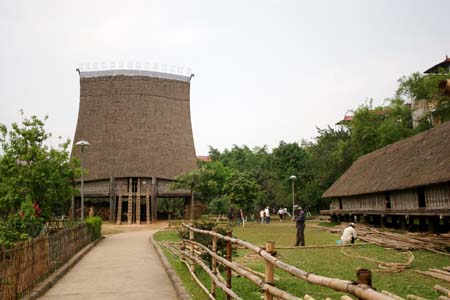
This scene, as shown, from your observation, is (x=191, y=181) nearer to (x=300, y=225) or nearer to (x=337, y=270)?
(x=300, y=225)

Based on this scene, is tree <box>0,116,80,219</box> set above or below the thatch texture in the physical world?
below

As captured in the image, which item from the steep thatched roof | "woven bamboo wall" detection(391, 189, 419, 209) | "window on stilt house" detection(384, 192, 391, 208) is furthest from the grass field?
"window on stilt house" detection(384, 192, 391, 208)

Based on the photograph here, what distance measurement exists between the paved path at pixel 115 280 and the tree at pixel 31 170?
233 inches

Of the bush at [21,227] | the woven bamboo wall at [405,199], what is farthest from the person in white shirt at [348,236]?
the bush at [21,227]

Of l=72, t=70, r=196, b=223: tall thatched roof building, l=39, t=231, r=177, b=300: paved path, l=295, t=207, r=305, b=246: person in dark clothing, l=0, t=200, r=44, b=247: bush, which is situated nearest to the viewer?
l=39, t=231, r=177, b=300: paved path

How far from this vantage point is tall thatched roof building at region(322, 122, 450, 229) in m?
17.5

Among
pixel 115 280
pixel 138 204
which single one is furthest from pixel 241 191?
pixel 115 280

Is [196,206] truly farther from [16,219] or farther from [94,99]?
[16,219]

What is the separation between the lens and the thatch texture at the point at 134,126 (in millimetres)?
42094

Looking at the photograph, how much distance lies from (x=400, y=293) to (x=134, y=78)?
39807mm

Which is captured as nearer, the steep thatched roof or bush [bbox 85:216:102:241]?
the steep thatched roof

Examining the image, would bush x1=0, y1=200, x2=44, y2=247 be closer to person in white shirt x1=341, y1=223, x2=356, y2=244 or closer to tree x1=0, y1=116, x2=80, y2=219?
tree x1=0, y1=116, x2=80, y2=219

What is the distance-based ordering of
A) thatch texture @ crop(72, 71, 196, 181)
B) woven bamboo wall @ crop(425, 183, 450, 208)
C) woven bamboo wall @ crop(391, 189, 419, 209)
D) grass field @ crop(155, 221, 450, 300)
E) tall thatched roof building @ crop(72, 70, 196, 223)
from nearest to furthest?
1. grass field @ crop(155, 221, 450, 300)
2. woven bamboo wall @ crop(425, 183, 450, 208)
3. woven bamboo wall @ crop(391, 189, 419, 209)
4. tall thatched roof building @ crop(72, 70, 196, 223)
5. thatch texture @ crop(72, 71, 196, 181)

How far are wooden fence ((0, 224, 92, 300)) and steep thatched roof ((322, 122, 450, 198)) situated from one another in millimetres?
12511
